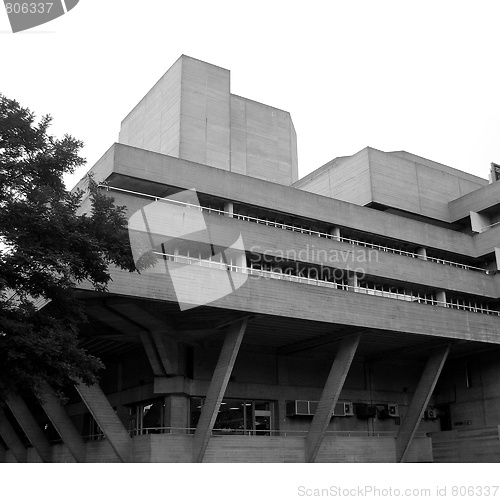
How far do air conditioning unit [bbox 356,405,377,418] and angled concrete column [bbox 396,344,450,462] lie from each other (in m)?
1.75

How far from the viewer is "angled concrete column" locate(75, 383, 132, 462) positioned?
25.3 meters

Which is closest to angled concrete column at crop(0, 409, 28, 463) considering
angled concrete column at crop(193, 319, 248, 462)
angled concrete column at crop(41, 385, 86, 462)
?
angled concrete column at crop(41, 385, 86, 462)

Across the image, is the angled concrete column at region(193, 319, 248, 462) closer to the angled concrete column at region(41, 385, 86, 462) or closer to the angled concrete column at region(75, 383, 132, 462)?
the angled concrete column at region(75, 383, 132, 462)

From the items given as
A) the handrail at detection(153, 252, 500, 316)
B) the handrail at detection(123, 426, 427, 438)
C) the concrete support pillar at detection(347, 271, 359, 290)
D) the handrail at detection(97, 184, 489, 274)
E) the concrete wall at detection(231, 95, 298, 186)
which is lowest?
the handrail at detection(123, 426, 427, 438)

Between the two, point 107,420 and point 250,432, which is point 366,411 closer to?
point 250,432

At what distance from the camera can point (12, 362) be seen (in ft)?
46.4

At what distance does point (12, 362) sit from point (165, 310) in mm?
11539

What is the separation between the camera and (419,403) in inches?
1294

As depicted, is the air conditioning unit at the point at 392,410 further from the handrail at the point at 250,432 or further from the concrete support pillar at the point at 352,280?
the concrete support pillar at the point at 352,280

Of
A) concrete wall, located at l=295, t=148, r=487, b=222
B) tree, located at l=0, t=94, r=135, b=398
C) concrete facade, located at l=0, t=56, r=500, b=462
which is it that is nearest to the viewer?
tree, located at l=0, t=94, r=135, b=398

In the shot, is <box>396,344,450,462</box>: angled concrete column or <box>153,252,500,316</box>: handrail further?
<box>396,344,450,462</box>: angled concrete column

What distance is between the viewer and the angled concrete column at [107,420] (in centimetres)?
2528

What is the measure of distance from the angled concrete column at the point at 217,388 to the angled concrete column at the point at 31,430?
11848mm
